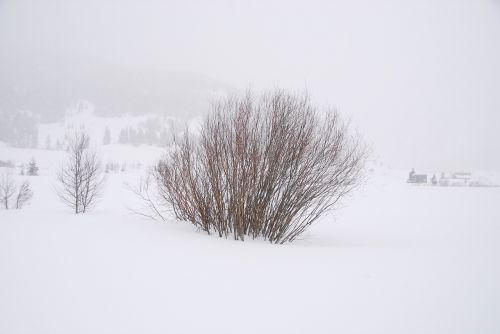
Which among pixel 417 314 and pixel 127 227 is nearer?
pixel 417 314

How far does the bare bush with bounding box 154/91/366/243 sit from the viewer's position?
7.45 metres

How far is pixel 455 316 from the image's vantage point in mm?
3275

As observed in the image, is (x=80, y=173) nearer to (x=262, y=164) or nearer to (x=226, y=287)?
(x=262, y=164)

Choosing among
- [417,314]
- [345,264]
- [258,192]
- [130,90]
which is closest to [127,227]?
[258,192]

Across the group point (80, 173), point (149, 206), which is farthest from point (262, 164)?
point (80, 173)

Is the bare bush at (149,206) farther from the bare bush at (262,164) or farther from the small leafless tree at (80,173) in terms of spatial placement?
the small leafless tree at (80,173)

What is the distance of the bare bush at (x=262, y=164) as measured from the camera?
7.45 meters

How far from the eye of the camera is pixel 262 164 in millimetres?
7527

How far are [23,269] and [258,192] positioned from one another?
5.14 metres

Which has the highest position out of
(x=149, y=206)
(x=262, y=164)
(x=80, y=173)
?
(x=262, y=164)

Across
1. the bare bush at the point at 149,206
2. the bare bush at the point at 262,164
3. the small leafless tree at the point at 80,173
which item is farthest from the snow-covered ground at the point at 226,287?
the small leafless tree at the point at 80,173

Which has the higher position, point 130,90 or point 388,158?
point 130,90

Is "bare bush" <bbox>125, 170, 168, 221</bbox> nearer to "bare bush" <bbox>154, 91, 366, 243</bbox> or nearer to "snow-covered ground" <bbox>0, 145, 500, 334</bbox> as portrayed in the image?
"bare bush" <bbox>154, 91, 366, 243</bbox>

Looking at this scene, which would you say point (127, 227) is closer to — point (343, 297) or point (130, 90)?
point (343, 297)
